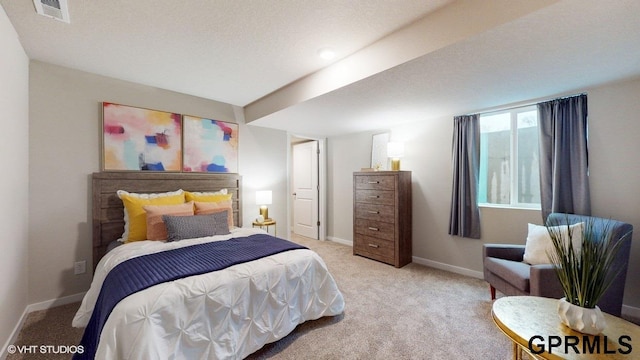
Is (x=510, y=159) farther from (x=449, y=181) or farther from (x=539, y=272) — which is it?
(x=539, y=272)

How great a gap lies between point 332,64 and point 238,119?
1935mm

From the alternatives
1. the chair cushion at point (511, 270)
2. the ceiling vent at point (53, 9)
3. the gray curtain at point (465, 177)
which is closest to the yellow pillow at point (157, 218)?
the ceiling vent at point (53, 9)

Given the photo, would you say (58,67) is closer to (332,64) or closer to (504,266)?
(332,64)

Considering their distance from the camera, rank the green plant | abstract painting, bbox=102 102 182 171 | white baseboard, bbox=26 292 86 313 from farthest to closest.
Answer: abstract painting, bbox=102 102 182 171 → white baseboard, bbox=26 292 86 313 → the green plant

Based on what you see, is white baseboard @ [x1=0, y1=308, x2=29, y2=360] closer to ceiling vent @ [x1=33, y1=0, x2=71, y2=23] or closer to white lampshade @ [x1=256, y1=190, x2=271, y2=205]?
ceiling vent @ [x1=33, y1=0, x2=71, y2=23]

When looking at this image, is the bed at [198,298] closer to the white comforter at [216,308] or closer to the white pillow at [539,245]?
the white comforter at [216,308]

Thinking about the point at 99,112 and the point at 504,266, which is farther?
the point at 99,112

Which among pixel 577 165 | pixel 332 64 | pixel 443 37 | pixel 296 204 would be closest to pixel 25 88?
pixel 332 64

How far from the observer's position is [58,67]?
2.42 metres

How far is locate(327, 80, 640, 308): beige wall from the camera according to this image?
2209 millimetres

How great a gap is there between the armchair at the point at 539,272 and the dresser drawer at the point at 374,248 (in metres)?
1.24

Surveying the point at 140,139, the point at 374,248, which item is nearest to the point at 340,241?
the point at 374,248

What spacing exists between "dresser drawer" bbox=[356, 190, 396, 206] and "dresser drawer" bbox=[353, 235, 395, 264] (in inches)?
22.6

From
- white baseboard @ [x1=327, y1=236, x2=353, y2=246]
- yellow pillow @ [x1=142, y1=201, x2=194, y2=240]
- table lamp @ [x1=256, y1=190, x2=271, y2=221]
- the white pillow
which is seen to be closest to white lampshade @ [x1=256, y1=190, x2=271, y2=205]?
table lamp @ [x1=256, y1=190, x2=271, y2=221]
